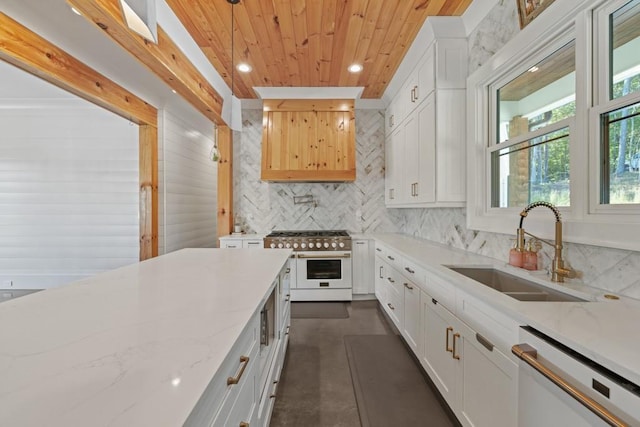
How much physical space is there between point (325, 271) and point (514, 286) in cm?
246

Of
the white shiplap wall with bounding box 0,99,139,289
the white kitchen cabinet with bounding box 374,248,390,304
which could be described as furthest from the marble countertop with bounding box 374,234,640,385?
the white shiplap wall with bounding box 0,99,139,289

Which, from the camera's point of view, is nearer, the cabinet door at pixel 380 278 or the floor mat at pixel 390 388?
the floor mat at pixel 390 388

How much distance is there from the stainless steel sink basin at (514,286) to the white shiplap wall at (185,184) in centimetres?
369

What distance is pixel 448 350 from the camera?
66.3 inches

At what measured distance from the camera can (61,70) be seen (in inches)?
98.9

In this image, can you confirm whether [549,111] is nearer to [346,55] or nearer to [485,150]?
[485,150]

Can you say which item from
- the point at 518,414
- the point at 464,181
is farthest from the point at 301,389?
the point at 464,181

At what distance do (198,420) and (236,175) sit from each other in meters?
4.13

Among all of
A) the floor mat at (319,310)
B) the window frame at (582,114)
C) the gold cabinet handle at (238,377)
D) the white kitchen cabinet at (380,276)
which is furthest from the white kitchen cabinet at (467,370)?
the floor mat at (319,310)

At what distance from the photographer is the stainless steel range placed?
12.6 ft

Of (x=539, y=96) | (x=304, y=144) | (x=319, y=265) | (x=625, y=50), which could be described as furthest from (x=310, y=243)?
(x=625, y=50)

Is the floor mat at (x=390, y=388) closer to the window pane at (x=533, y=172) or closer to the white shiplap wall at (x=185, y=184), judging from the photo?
the window pane at (x=533, y=172)

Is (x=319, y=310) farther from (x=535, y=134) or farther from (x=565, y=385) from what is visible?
(x=565, y=385)

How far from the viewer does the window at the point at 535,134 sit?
5.32 feet
